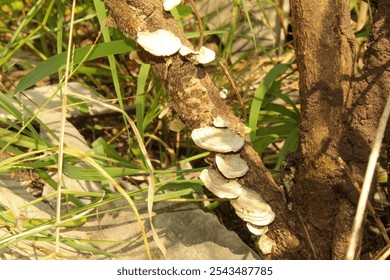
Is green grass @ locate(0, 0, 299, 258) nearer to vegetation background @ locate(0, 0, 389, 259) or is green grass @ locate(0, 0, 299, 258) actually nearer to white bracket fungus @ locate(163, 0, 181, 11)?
vegetation background @ locate(0, 0, 389, 259)

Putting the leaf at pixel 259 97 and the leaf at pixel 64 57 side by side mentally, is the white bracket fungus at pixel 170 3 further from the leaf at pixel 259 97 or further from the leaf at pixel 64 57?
the leaf at pixel 259 97

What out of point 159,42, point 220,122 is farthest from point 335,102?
point 159,42

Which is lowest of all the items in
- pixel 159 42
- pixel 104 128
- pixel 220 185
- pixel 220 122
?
pixel 104 128

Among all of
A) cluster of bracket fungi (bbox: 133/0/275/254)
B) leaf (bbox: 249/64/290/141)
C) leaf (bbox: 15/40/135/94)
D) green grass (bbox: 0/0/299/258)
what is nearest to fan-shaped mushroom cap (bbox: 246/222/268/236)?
cluster of bracket fungi (bbox: 133/0/275/254)

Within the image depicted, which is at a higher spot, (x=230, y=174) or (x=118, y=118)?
(x=230, y=174)

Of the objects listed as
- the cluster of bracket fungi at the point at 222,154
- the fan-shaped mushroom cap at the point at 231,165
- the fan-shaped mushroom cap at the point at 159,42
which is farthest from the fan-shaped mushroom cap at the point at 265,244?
the fan-shaped mushroom cap at the point at 159,42

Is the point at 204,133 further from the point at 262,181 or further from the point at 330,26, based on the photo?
the point at 330,26

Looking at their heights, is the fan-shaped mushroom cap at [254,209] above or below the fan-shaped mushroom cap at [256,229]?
above

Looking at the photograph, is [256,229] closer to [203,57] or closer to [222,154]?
[222,154]
